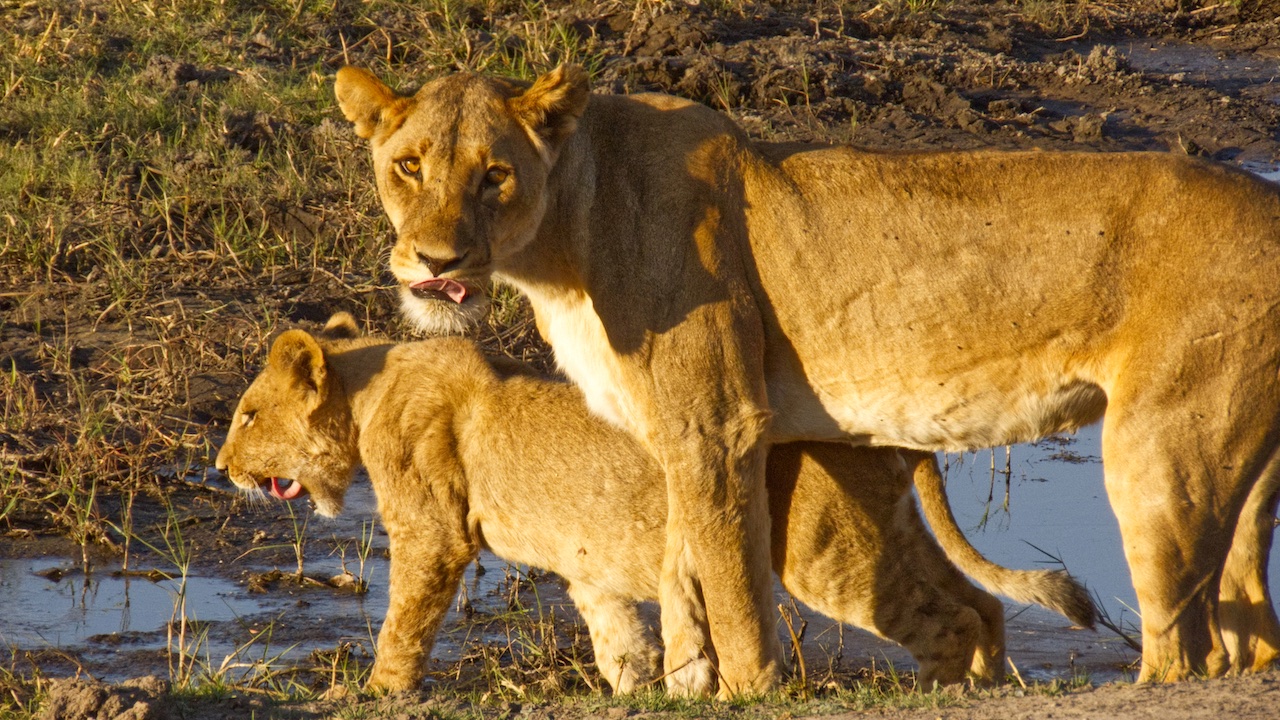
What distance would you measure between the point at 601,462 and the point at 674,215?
916 millimetres

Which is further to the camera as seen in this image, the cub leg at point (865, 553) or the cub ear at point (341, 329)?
the cub ear at point (341, 329)

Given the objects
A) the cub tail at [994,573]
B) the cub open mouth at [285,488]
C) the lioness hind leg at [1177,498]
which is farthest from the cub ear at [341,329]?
the lioness hind leg at [1177,498]

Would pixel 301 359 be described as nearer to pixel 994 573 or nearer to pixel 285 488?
pixel 285 488

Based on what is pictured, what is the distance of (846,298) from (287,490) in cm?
209

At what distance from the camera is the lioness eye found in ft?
13.4

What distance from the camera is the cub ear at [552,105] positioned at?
162 inches

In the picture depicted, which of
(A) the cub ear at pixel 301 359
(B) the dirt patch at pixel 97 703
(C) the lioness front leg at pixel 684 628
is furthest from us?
(A) the cub ear at pixel 301 359

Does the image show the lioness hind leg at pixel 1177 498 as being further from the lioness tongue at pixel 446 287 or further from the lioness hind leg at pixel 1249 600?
the lioness tongue at pixel 446 287

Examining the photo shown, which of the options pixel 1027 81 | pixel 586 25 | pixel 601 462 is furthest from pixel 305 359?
pixel 1027 81

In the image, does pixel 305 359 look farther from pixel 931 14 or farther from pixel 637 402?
pixel 931 14

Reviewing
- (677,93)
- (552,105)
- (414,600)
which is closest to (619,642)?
(414,600)

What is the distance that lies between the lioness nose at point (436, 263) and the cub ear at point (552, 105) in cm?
42

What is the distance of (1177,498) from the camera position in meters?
3.85

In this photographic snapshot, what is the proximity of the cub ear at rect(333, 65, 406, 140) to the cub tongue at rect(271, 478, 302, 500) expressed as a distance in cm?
144
